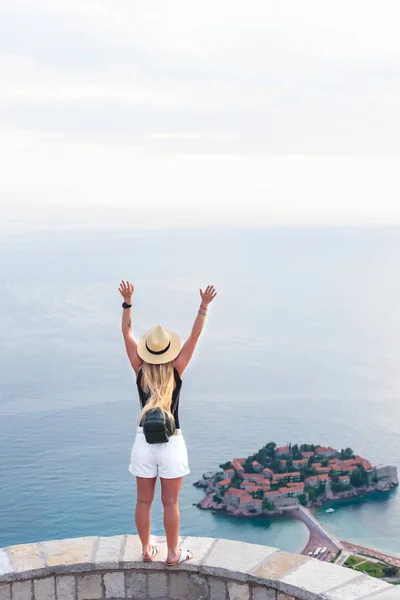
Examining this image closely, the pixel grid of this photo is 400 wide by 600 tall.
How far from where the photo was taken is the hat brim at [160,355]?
2.98m

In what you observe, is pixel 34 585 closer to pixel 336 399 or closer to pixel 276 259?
pixel 336 399

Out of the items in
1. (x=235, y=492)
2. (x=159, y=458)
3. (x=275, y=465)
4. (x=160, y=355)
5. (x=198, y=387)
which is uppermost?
(x=160, y=355)

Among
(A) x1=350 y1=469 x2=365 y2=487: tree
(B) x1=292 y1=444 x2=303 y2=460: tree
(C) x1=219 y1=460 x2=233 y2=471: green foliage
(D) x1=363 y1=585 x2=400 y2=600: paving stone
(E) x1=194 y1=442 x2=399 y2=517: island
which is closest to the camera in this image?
(D) x1=363 y1=585 x2=400 y2=600: paving stone

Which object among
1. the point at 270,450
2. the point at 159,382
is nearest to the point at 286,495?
the point at 270,450

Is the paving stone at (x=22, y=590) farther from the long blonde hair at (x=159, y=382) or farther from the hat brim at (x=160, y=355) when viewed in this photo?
the hat brim at (x=160, y=355)

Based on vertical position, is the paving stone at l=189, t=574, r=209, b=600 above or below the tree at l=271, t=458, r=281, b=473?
above

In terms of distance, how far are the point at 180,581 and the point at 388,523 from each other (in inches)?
1120

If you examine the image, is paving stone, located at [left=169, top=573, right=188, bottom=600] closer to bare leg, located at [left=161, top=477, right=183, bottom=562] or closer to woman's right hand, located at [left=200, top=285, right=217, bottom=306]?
bare leg, located at [left=161, top=477, right=183, bottom=562]

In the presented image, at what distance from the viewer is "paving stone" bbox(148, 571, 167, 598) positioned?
A: 3.07 meters

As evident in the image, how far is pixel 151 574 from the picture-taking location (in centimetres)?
308

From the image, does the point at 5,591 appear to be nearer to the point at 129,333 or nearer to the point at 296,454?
the point at 129,333

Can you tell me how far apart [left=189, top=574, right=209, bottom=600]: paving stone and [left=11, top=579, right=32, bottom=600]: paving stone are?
684mm

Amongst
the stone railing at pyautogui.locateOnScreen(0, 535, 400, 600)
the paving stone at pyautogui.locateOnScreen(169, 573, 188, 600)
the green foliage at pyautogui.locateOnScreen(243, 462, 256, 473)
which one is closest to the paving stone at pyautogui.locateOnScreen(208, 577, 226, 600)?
the stone railing at pyautogui.locateOnScreen(0, 535, 400, 600)

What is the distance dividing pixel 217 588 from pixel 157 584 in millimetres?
263
